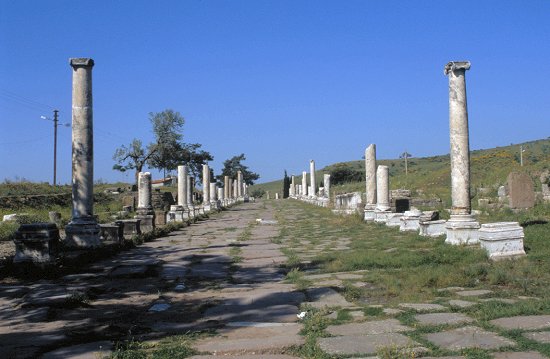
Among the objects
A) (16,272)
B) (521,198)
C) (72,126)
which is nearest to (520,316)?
(16,272)

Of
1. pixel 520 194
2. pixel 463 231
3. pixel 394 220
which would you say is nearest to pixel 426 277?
pixel 463 231

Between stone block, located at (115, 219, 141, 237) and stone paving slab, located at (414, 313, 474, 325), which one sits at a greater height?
stone block, located at (115, 219, 141, 237)

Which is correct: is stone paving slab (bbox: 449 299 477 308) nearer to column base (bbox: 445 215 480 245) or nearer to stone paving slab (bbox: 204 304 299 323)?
→ stone paving slab (bbox: 204 304 299 323)

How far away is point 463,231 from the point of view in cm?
1030

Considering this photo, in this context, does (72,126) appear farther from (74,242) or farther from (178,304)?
(178,304)

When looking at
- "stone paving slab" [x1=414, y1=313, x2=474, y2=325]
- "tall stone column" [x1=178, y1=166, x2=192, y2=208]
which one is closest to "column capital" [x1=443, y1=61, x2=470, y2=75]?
"stone paving slab" [x1=414, y1=313, x2=474, y2=325]

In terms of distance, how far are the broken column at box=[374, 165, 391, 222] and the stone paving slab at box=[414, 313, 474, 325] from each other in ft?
40.8

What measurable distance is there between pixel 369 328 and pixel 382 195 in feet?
43.7

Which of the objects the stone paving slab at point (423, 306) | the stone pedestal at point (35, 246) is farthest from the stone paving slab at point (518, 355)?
the stone pedestal at point (35, 246)

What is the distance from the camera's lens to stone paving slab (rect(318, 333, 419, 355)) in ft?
13.1

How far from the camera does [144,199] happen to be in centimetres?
1741

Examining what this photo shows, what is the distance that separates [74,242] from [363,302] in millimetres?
6613

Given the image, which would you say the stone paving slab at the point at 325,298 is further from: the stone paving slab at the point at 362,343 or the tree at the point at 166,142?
the tree at the point at 166,142

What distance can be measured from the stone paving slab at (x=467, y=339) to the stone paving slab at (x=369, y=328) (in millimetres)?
343
